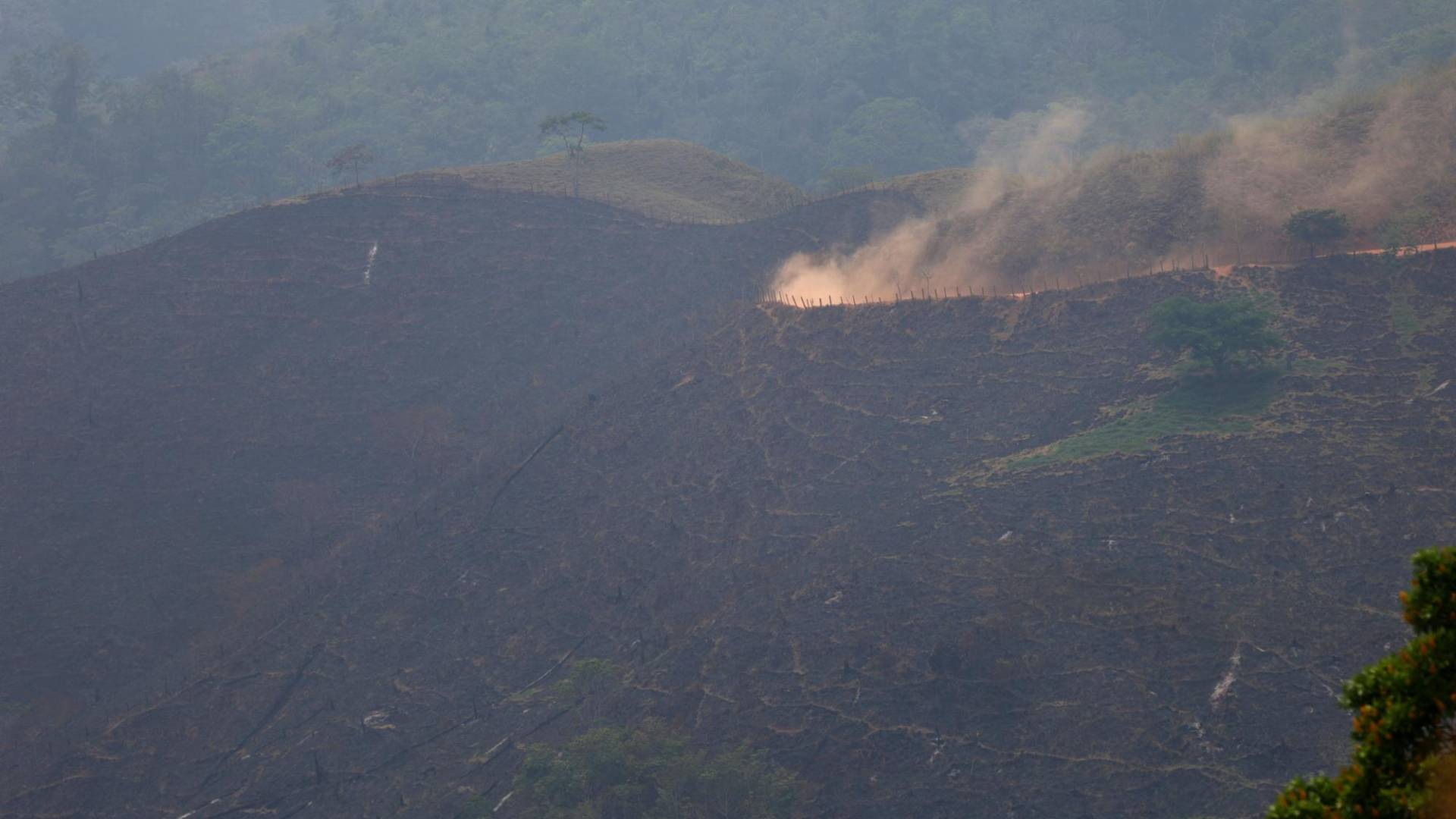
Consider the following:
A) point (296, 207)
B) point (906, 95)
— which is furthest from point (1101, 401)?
point (906, 95)

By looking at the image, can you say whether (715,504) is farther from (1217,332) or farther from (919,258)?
(919,258)

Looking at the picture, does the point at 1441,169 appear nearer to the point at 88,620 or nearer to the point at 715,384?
the point at 715,384

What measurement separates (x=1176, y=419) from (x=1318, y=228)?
7.62 meters

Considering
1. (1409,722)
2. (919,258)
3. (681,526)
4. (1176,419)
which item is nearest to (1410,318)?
(1176,419)

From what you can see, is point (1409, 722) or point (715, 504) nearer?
point (1409, 722)

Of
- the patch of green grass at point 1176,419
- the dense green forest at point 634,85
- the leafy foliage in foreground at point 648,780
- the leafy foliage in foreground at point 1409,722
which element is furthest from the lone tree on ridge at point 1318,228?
the dense green forest at point 634,85

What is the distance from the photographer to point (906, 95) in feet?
320

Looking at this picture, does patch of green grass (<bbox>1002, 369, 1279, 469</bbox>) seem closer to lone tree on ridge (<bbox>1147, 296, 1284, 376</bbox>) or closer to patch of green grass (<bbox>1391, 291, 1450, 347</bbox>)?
lone tree on ridge (<bbox>1147, 296, 1284, 376</bbox>)

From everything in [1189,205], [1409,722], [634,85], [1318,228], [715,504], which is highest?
[634,85]

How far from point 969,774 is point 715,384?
17552mm

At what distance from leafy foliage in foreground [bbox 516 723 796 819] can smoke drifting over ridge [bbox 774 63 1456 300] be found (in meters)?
19.4

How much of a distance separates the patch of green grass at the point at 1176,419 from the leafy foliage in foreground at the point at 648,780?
10.2m

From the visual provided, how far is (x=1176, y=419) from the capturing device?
2844 centimetres

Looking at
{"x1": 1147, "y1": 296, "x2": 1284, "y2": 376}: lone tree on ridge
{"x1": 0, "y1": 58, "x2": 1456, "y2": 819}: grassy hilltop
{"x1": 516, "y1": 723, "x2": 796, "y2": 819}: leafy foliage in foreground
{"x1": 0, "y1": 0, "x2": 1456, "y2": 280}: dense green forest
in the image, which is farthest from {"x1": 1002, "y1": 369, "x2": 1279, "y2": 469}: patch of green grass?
{"x1": 0, "y1": 0, "x2": 1456, "y2": 280}: dense green forest
